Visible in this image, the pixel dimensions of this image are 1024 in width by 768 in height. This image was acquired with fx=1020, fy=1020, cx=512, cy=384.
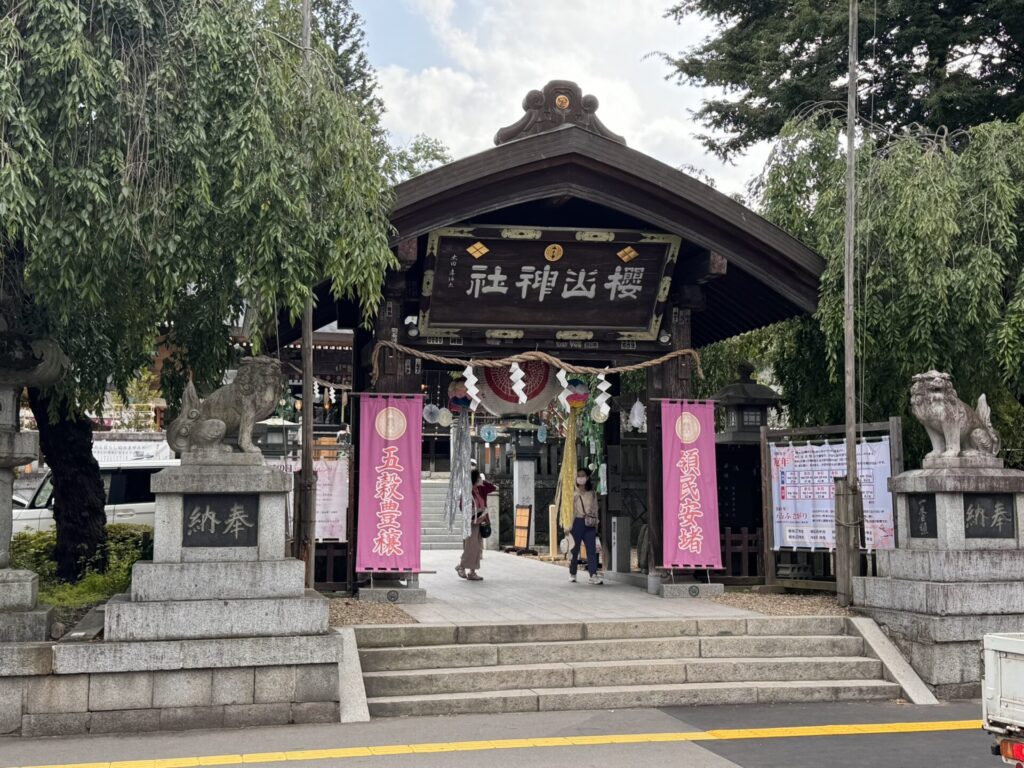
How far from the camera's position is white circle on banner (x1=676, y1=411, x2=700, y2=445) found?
13.5m

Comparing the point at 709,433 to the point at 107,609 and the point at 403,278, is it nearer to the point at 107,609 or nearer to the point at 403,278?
the point at 403,278

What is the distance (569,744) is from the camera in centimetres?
804

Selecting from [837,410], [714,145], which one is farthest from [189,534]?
[714,145]

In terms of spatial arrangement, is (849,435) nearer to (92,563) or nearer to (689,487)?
(689,487)

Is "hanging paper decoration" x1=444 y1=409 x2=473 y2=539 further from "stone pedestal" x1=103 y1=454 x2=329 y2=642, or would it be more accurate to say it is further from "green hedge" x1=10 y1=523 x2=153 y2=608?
"stone pedestal" x1=103 y1=454 x2=329 y2=642

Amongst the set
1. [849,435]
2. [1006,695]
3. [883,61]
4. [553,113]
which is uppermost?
[883,61]

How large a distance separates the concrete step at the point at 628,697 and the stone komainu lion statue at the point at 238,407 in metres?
2.72

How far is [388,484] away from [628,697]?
431 cm

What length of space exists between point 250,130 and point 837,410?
9.82 m

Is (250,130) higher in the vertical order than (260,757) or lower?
higher

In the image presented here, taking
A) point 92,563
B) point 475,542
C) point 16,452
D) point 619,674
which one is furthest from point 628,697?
point 92,563

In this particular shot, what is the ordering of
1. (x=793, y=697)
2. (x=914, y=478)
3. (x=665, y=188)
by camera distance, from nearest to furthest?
1. (x=793, y=697)
2. (x=914, y=478)
3. (x=665, y=188)

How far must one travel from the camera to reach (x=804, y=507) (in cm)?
1309

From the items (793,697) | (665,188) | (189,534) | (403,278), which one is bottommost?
(793,697)
